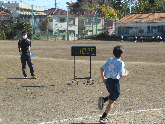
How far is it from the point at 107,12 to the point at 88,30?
2208cm

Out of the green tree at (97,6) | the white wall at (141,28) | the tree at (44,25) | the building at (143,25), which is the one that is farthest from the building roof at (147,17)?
the green tree at (97,6)

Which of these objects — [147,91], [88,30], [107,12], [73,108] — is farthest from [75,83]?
[107,12]

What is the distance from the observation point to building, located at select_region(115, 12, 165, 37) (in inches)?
2346

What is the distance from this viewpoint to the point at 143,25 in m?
62.1

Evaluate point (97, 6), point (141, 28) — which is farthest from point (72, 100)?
point (97, 6)

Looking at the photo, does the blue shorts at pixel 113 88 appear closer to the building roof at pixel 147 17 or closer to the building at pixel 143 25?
the building at pixel 143 25

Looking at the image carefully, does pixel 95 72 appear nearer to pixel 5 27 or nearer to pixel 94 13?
pixel 5 27

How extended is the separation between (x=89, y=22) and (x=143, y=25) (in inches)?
704

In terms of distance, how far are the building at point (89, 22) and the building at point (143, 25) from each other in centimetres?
833

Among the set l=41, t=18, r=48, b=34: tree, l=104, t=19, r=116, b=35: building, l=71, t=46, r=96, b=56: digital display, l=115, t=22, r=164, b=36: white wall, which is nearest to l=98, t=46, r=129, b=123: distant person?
l=71, t=46, r=96, b=56: digital display

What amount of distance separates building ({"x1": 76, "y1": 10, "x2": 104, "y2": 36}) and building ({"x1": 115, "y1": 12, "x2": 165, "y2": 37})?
27.3 feet

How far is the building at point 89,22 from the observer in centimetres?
7331

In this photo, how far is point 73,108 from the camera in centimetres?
654

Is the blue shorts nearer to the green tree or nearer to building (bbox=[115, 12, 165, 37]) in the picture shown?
building (bbox=[115, 12, 165, 37])
